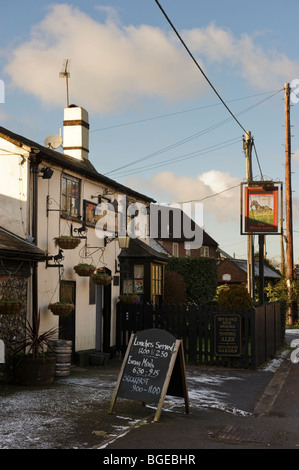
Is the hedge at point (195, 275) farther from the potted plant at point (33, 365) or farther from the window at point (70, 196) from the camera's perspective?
the potted plant at point (33, 365)

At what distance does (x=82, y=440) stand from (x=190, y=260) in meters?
23.9

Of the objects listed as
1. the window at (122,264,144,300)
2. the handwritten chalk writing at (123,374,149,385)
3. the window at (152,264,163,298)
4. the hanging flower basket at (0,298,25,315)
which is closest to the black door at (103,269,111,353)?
the window at (122,264,144,300)

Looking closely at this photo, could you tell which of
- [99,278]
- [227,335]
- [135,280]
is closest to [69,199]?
[99,278]

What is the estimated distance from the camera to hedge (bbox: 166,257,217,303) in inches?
1214

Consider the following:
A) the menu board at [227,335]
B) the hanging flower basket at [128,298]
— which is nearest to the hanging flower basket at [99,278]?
the hanging flower basket at [128,298]

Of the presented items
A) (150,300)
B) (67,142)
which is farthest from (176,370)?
(67,142)

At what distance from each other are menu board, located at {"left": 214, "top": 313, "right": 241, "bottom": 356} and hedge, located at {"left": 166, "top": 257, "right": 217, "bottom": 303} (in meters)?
14.9

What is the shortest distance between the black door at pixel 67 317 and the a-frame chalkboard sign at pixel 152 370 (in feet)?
16.6

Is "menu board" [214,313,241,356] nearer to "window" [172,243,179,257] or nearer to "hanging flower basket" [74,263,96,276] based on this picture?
"hanging flower basket" [74,263,96,276]

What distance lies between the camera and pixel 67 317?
49.5 ft

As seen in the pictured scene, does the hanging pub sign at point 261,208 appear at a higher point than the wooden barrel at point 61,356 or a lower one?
higher

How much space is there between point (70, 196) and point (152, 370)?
23.2ft

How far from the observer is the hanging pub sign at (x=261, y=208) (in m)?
23.5
